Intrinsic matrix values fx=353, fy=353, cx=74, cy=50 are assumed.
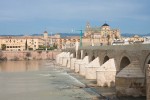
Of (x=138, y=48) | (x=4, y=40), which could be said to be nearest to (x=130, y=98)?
(x=138, y=48)

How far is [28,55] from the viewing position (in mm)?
135000

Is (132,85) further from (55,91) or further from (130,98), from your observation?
(55,91)

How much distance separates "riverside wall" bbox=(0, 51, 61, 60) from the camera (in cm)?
13162

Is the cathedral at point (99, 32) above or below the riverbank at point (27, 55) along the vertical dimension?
above

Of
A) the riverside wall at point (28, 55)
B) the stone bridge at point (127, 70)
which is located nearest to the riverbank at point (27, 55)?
the riverside wall at point (28, 55)

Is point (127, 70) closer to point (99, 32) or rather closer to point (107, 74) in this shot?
point (107, 74)

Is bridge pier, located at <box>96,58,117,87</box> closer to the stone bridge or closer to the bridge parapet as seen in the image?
the stone bridge

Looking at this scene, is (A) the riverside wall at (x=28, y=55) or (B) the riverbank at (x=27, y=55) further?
(A) the riverside wall at (x=28, y=55)

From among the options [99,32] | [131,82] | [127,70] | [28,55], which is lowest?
[131,82]

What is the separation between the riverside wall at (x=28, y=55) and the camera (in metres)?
132

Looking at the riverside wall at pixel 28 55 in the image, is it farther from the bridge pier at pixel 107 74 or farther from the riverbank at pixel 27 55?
the bridge pier at pixel 107 74

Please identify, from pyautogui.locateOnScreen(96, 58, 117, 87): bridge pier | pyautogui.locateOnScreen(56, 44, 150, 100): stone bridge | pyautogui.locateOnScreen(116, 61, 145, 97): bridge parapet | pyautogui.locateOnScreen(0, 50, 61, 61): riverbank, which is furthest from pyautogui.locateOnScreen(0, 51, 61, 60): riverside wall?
pyautogui.locateOnScreen(116, 61, 145, 97): bridge parapet

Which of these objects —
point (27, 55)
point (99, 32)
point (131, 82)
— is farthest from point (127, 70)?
point (99, 32)

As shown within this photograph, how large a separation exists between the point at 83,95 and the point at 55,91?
411 cm
